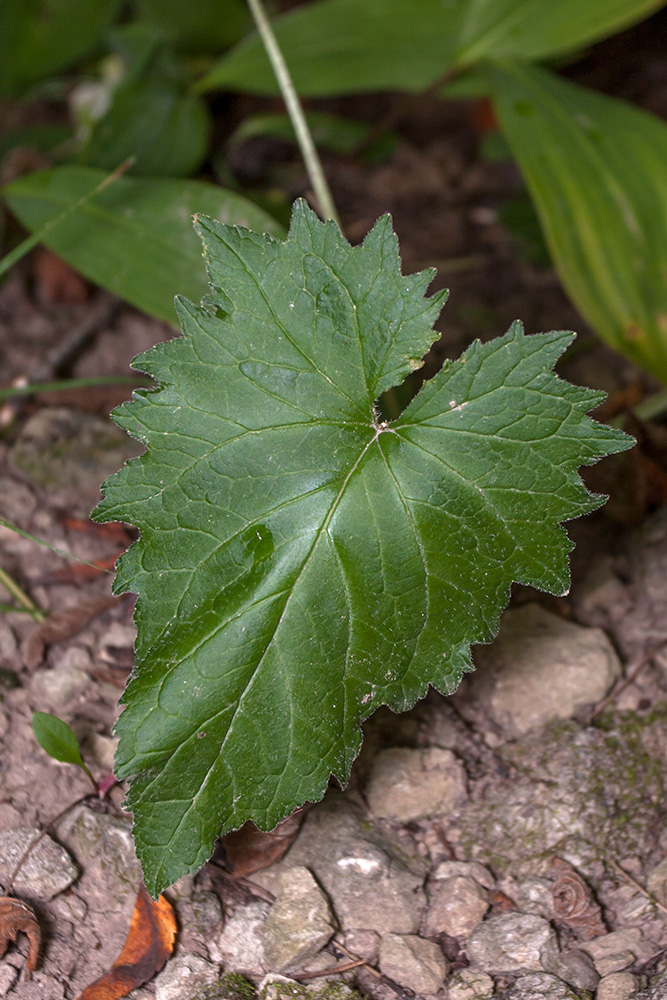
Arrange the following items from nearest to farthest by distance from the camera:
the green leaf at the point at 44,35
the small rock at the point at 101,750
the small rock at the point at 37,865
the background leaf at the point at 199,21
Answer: the small rock at the point at 37,865 < the small rock at the point at 101,750 < the green leaf at the point at 44,35 < the background leaf at the point at 199,21

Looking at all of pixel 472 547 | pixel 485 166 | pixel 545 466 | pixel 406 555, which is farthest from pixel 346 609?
pixel 485 166

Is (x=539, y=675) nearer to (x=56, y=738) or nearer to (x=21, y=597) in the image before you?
(x=56, y=738)

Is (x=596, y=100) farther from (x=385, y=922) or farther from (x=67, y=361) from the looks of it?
(x=385, y=922)

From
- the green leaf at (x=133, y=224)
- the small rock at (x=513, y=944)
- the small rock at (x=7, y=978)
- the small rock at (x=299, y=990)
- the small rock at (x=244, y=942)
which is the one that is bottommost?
the small rock at (x=513, y=944)

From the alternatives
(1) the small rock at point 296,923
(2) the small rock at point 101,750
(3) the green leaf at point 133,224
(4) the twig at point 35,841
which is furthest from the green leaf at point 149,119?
(1) the small rock at point 296,923

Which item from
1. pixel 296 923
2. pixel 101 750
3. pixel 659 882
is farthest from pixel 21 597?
pixel 659 882

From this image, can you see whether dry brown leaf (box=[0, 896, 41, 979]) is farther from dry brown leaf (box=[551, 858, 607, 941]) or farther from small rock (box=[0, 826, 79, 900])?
dry brown leaf (box=[551, 858, 607, 941])

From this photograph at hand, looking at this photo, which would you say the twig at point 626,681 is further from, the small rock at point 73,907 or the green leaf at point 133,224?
the green leaf at point 133,224
